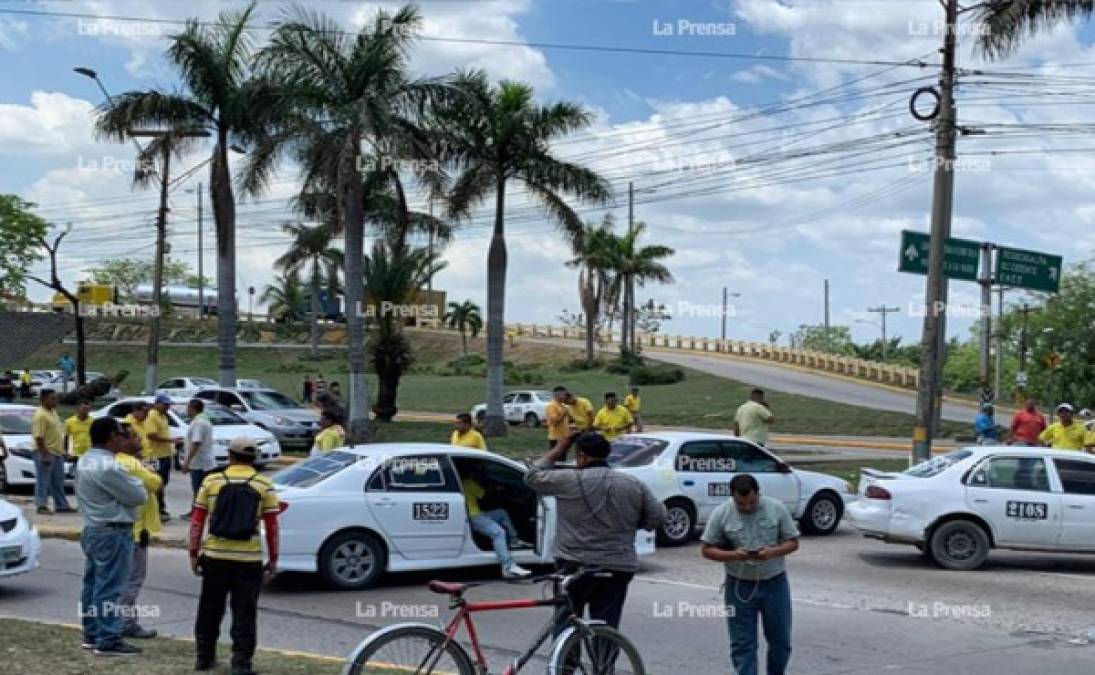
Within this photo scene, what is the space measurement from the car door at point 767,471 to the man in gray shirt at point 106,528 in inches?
356

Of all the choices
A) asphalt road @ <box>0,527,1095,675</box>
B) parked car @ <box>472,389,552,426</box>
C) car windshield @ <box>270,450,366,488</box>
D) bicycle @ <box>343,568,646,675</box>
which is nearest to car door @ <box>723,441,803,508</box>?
asphalt road @ <box>0,527,1095,675</box>

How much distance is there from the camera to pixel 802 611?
11695 mm

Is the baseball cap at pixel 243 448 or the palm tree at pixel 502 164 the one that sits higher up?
the palm tree at pixel 502 164

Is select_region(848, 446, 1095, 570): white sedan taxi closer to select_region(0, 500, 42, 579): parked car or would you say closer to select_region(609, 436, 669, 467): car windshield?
select_region(609, 436, 669, 467): car windshield

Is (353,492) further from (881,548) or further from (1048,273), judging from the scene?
(1048,273)

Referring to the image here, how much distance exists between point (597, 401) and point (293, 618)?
40.7 meters

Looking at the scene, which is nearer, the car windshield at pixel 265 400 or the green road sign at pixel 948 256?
the green road sign at pixel 948 256

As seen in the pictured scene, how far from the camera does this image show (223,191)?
31109 mm

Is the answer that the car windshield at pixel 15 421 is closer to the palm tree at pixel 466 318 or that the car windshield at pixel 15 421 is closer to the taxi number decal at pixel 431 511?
the taxi number decal at pixel 431 511

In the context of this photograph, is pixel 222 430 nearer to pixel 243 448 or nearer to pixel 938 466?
pixel 938 466

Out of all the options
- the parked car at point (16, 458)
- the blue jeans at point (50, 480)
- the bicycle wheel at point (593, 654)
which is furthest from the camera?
the parked car at point (16, 458)

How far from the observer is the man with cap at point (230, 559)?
A: 808cm

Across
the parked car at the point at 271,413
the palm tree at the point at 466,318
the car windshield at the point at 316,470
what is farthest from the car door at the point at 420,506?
the palm tree at the point at 466,318

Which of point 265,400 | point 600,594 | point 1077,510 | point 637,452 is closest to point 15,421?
point 265,400
